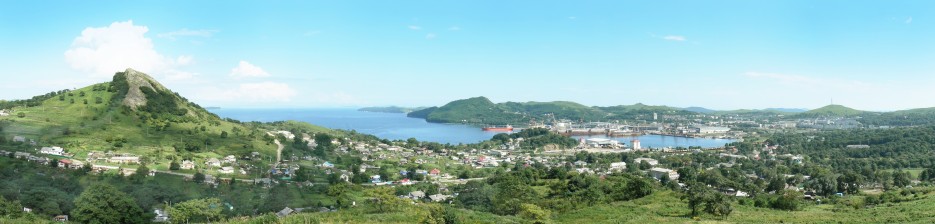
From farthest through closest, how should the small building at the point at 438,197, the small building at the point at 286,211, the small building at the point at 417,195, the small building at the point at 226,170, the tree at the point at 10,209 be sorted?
the small building at the point at 226,170
the small building at the point at 417,195
the small building at the point at 438,197
the small building at the point at 286,211
the tree at the point at 10,209

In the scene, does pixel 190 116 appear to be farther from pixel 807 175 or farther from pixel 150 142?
pixel 807 175

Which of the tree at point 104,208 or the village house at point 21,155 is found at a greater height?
the village house at point 21,155

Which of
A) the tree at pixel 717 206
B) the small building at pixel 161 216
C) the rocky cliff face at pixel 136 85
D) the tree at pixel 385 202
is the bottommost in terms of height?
the small building at pixel 161 216

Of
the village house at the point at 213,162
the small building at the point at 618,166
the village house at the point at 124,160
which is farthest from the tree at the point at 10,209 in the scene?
the small building at the point at 618,166

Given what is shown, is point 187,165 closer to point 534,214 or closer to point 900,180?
point 534,214

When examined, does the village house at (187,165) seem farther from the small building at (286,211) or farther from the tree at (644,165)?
the tree at (644,165)

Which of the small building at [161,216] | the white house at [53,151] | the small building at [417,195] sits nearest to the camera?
the small building at [161,216]
